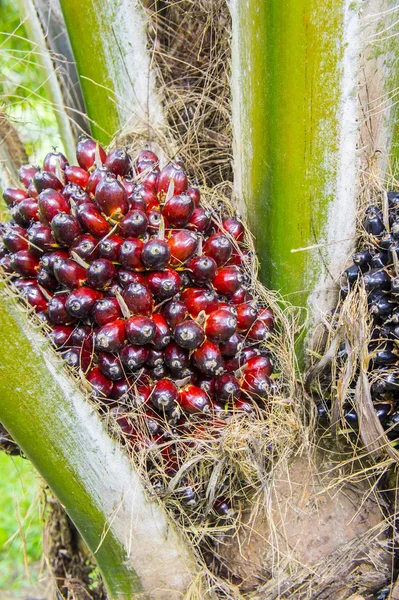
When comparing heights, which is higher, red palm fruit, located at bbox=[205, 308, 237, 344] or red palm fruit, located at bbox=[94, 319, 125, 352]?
red palm fruit, located at bbox=[94, 319, 125, 352]

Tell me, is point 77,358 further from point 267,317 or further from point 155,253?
point 267,317

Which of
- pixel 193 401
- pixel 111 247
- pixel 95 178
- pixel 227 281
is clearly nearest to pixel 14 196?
pixel 95 178

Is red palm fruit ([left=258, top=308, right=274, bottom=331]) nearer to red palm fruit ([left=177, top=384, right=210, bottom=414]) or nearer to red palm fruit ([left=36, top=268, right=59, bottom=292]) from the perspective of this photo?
red palm fruit ([left=177, top=384, right=210, bottom=414])

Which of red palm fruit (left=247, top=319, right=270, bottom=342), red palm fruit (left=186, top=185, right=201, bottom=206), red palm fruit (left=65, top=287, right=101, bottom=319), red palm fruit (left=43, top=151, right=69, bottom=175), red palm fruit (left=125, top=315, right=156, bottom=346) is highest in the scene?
red palm fruit (left=43, top=151, right=69, bottom=175)

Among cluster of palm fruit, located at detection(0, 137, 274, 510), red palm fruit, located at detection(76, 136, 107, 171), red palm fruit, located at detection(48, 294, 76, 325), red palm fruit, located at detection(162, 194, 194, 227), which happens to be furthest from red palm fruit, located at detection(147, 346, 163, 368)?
red palm fruit, located at detection(76, 136, 107, 171)

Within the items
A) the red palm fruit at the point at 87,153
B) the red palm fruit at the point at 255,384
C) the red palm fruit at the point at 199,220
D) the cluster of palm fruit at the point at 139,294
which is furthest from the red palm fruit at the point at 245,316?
the red palm fruit at the point at 87,153

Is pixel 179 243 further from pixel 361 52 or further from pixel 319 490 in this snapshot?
pixel 319 490

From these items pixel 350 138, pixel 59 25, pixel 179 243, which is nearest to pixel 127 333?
pixel 179 243
